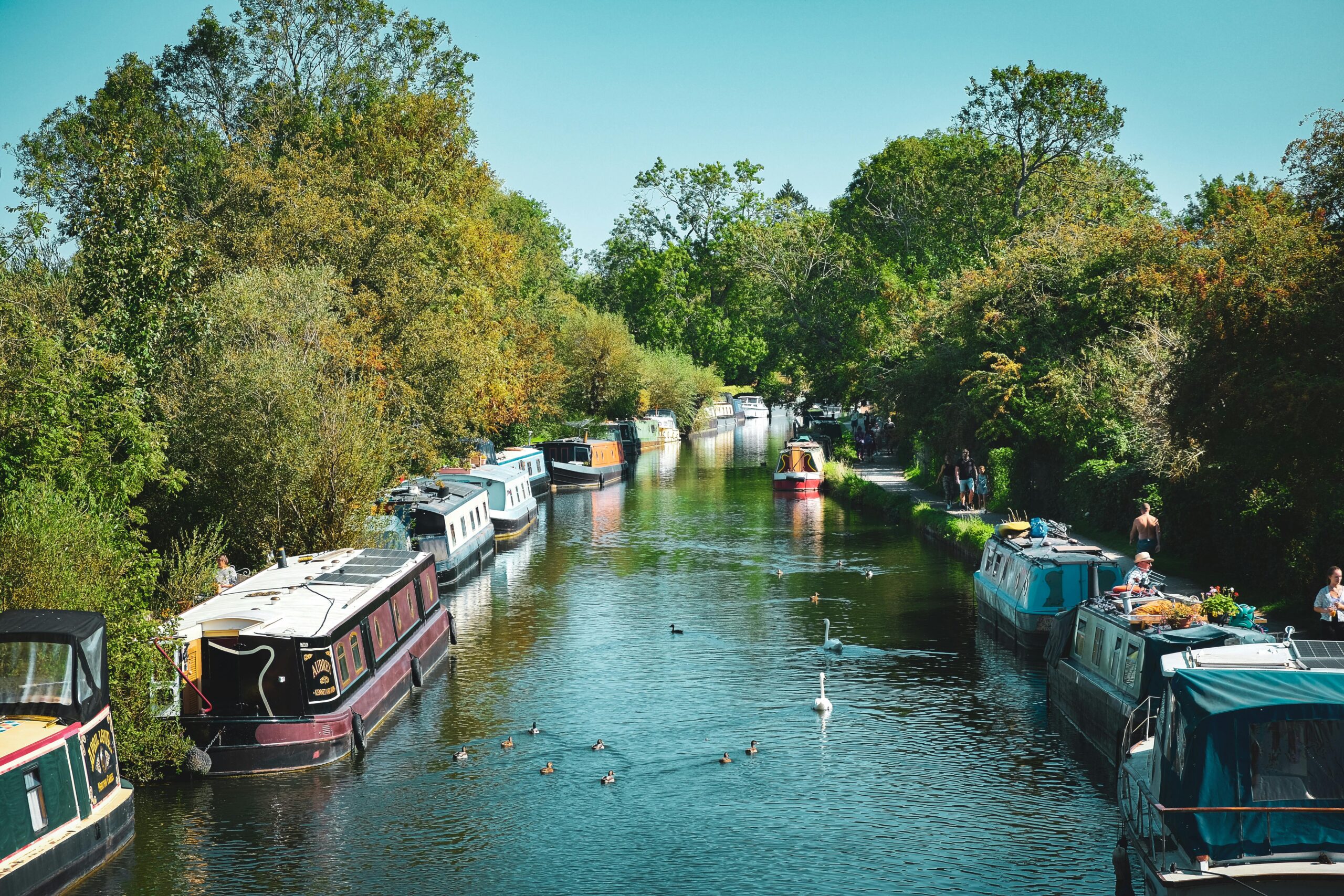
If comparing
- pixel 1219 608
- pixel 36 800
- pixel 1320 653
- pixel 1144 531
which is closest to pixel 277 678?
pixel 36 800

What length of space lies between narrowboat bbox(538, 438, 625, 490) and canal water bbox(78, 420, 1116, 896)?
2848cm

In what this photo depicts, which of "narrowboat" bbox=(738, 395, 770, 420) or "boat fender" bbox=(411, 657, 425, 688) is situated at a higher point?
"narrowboat" bbox=(738, 395, 770, 420)

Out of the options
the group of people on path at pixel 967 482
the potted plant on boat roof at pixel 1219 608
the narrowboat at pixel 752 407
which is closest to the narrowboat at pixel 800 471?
the group of people on path at pixel 967 482

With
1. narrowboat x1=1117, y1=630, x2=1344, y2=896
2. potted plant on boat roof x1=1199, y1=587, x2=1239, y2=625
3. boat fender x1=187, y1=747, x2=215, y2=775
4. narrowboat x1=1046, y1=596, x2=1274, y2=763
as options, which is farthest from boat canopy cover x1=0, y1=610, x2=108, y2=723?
potted plant on boat roof x1=1199, y1=587, x2=1239, y2=625

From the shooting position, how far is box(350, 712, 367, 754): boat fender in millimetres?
18047

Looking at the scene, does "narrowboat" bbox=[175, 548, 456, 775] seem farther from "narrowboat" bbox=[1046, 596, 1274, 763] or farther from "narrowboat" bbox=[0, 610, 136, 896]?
"narrowboat" bbox=[1046, 596, 1274, 763]

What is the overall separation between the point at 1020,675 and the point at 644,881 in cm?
1074

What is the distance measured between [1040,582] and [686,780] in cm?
876

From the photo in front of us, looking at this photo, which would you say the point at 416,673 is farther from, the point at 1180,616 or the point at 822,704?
the point at 1180,616

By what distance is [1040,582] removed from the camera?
2230 cm

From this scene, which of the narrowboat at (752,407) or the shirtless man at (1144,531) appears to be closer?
the shirtless man at (1144,531)

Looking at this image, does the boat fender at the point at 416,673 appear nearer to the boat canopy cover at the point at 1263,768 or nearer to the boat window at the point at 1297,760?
the boat canopy cover at the point at 1263,768

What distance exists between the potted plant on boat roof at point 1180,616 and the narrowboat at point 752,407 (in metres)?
107

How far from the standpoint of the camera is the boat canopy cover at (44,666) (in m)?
13.6
